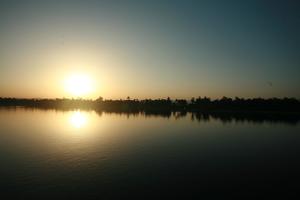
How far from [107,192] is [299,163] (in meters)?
47.5

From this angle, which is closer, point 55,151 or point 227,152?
point 55,151

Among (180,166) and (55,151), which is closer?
(180,166)

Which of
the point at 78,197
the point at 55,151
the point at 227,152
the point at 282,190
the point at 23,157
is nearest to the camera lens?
the point at 78,197

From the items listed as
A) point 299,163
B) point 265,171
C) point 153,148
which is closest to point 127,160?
point 153,148

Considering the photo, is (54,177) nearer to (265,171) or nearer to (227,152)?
(265,171)

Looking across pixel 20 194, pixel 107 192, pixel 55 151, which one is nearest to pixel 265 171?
pixel 107 192

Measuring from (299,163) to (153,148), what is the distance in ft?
123

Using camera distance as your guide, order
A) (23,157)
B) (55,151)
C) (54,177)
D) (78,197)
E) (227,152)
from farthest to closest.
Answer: (227,152)
(55,151)
(23,157)
(54,177)
(78,197)

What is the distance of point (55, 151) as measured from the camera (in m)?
63.9

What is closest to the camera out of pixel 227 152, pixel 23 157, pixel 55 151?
pixel 23 157

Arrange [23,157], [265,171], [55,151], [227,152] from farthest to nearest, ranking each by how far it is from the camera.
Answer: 1. [227,152]
2. [55,151]
3. [23,157]
4. [265,171]

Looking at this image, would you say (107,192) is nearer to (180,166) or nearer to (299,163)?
(180,166)

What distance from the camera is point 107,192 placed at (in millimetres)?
34906

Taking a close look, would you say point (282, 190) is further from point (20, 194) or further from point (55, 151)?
point (55, 151)
